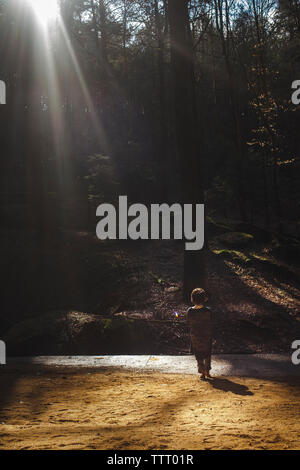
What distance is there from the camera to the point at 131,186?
73.7ft

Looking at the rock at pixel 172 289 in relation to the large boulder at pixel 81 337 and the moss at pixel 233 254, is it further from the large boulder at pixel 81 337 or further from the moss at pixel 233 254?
the moss at pixel 233 254

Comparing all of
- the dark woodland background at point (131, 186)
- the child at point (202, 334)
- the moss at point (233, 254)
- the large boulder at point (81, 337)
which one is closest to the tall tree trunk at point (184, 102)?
the dark woodland background at point (131, 186)

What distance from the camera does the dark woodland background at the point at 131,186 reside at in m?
11.0

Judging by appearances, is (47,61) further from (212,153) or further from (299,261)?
(212,153)

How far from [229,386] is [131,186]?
52.7ft

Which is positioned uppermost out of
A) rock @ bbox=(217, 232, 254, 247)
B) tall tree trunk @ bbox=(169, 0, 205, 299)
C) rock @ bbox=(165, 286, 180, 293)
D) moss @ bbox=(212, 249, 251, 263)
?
tall tree trunk @ bbox=(169, 0, 205, 299)

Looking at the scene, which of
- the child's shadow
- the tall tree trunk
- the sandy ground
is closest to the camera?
the sandy ground

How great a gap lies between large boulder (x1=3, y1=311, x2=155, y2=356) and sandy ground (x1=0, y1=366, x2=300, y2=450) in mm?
1650

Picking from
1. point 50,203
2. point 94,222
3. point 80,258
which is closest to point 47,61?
point 50,203

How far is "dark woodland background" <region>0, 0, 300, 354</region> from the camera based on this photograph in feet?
36.2

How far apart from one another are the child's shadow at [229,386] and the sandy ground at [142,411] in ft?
0.05

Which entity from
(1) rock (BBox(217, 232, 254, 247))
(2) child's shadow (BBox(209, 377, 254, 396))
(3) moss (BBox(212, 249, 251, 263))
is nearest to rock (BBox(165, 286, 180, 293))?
(3) moss (BBox(212, 249, 251, 263))

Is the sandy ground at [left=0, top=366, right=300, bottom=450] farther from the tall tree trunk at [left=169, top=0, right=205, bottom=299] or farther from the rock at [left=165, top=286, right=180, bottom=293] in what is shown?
the tall tree trunk at [left=169, top=0, right=205, bottom=299]

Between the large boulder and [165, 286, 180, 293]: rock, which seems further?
[165, 286, 180, 293]: rock
